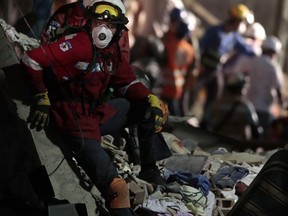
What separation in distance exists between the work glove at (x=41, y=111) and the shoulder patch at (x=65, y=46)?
0.38 meters

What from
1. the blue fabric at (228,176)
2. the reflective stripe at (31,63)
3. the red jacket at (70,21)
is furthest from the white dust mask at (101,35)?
the blue fabric at (228,176)

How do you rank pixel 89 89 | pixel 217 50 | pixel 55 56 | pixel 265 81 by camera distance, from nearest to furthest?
pixel 55 56 → pixel 89 89 → pixel 265 81 → pixel 217 50

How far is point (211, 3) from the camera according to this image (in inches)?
1021

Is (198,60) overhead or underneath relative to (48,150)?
underneath

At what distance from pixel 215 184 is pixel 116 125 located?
1.08 m

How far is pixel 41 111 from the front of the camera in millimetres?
6398

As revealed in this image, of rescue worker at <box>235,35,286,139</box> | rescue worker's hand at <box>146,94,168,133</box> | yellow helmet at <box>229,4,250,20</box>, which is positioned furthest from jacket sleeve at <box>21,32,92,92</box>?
yellow helmet at <box>229,4,250,20</box>

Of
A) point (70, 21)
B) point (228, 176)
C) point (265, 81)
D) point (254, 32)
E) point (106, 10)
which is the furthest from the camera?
point (254, 32)

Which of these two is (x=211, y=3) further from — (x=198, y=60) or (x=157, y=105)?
(x=157, y=105)

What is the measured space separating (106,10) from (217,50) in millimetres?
7806

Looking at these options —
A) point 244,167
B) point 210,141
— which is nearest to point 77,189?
point 244,167

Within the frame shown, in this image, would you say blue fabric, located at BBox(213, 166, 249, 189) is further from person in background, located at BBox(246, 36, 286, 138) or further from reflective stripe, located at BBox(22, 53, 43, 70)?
person in background, located at BBox(246, 36, 286, 138)

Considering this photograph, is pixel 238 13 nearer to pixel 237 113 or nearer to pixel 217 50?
pixel 217 50

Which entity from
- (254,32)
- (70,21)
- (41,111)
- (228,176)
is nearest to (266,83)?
(254,32)
